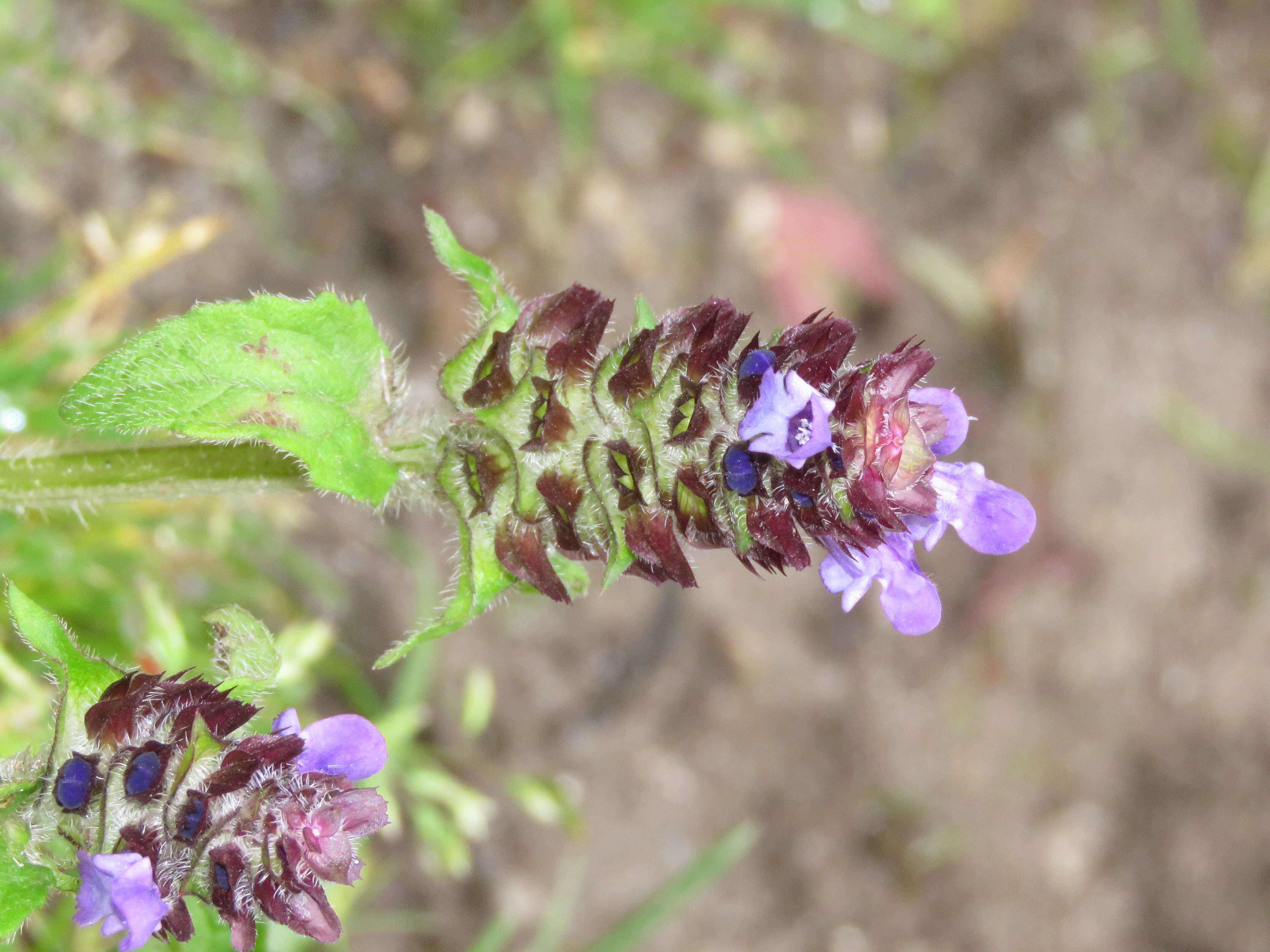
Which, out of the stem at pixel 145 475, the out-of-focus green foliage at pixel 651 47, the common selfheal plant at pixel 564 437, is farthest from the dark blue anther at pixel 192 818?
the out-of-focus green foliage at pixel 651 47

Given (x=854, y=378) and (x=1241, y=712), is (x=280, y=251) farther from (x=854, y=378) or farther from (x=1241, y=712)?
(x=1241, y=712)

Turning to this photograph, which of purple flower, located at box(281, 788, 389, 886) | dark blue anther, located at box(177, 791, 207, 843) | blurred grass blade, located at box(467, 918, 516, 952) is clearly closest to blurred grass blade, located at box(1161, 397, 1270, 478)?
blurred grass blade, located at box(467, 918, 516, 952)

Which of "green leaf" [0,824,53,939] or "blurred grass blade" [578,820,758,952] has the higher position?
"blurred grass blade" [578,820,758,952]

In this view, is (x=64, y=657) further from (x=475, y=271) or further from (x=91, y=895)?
(x=475, y=271)

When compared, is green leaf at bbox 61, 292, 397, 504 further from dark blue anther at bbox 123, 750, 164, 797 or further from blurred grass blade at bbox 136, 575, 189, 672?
blurred grass blade at bbox 136, 575, 189, 672

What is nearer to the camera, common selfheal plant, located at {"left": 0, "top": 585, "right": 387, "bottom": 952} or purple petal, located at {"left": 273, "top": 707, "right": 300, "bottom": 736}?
Answer: common selfheal plant, located at {"left": 0, "top": 585, "right": 387, "bottom": 952}

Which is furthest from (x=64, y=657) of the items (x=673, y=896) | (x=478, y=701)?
(x=673, y=896)
